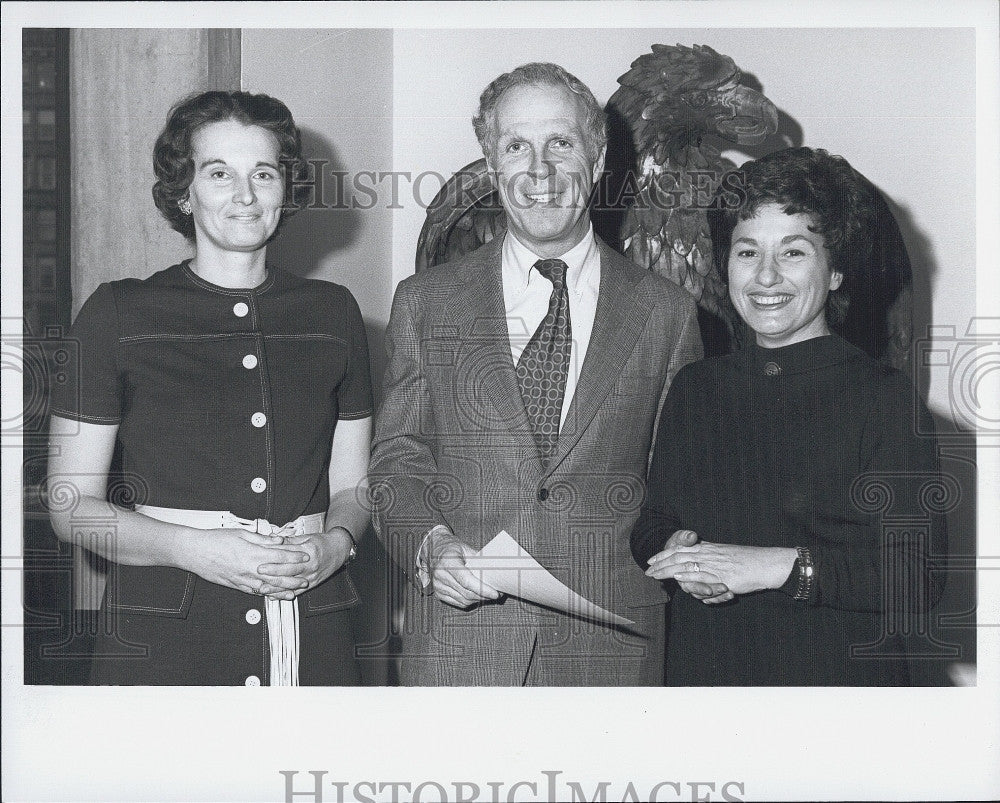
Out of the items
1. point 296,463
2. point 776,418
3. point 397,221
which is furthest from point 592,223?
point 296,463

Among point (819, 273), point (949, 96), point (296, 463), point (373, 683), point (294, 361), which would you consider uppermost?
point (949, 96)

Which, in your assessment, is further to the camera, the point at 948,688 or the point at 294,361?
the point at 948,688

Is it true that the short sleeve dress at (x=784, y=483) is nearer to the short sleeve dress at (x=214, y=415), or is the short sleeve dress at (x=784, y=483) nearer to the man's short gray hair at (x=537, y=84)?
the man's short gray hair at (x=537, y=84)

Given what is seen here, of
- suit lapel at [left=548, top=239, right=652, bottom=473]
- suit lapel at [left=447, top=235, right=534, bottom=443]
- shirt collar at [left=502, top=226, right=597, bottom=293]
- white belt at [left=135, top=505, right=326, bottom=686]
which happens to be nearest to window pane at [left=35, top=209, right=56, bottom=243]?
white belt at [left=135, top=505, right=326, bottom=686]

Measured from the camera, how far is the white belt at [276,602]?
7.49 ft

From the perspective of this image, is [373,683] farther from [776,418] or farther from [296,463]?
[776,418]

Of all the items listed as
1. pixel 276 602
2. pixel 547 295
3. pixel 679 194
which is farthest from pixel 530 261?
pixel 276 602

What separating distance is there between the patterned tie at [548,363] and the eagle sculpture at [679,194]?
18 centimetres

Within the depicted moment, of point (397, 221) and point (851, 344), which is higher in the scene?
point (397, 221)

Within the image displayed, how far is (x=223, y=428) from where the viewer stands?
2270mm

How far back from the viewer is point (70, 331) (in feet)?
7.77

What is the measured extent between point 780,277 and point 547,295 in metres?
0.52

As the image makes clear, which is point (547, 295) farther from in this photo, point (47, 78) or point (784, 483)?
point (47, 78)

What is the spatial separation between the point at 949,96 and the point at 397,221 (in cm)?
136
